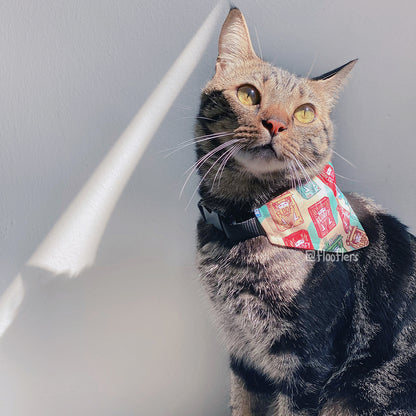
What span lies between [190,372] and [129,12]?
1208 mm

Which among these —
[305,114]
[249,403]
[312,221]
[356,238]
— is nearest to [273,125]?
[305,114]

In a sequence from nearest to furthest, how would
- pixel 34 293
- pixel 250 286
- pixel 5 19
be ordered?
pixel 250 286
pixel 5 19
pixel 34 293

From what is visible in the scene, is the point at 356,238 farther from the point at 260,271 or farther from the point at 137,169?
the point at 137,169

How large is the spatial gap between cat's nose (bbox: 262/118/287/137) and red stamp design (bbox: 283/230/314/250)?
0.26m

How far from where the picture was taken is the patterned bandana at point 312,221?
99cm

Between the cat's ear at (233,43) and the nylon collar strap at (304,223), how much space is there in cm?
39

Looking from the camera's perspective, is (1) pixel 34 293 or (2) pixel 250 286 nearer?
(2) pixel 250 286

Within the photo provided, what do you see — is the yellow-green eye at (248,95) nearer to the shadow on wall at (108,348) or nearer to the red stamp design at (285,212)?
the red stamp design at (285,212)

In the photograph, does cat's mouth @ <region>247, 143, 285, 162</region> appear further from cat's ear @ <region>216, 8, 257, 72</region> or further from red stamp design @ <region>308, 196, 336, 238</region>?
cat's ear @ <region>216, 8, 257, 72</region>

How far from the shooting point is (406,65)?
4.28ft

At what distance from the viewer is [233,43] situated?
1.06m

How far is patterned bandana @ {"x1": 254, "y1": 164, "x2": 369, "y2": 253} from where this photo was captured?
988 millimetres

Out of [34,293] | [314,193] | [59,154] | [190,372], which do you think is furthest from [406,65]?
[34,293]

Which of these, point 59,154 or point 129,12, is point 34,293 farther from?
point 129,12
